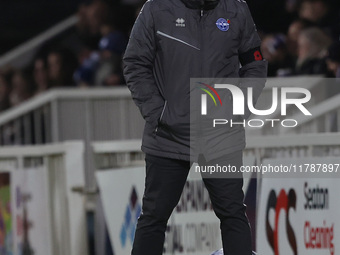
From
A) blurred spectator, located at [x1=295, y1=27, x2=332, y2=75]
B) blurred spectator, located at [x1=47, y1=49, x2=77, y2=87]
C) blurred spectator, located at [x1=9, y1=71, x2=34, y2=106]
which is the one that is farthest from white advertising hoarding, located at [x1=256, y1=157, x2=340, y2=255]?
blurred spectator, located at [x1=9, y1=71, x2=34, y2=106]

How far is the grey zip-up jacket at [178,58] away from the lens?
16.2ft

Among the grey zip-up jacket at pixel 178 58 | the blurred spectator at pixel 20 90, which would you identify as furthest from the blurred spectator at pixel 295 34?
the grey zip-up jacket at pixel 178 58

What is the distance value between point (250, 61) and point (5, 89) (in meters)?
8.34

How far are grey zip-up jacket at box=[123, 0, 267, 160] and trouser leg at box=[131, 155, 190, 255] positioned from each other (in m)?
0.07

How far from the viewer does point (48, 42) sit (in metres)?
14.8

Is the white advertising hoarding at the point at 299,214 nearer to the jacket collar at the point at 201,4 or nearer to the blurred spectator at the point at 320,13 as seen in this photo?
the jacket collar at the point at 201,4

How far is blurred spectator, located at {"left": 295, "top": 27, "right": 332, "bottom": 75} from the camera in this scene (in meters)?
8.74

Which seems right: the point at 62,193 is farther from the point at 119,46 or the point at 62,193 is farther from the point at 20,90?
the point at 20,90

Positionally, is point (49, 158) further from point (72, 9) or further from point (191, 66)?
point (72, 9)

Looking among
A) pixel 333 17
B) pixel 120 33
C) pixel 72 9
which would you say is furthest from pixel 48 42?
pixel 333 17

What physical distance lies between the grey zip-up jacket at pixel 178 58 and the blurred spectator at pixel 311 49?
3.75m

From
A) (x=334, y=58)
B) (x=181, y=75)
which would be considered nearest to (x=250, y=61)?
(x=181, y=75)

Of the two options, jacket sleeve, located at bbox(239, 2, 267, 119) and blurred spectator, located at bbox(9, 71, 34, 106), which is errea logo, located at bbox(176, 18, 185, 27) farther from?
blurred spectator, located at bbox(9, 71, 34, 106)

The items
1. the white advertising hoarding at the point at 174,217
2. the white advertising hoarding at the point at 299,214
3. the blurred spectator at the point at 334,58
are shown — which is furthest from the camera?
the blurred spectator at the point at 334,58
